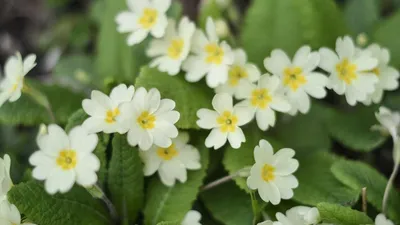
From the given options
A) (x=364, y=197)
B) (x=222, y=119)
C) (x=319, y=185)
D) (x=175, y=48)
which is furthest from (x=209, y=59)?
(x=364, y=197)

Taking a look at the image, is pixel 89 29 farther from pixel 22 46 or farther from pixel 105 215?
pixel 105 215

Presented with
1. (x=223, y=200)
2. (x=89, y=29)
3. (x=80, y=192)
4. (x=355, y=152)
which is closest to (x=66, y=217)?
(x=80, y=192)

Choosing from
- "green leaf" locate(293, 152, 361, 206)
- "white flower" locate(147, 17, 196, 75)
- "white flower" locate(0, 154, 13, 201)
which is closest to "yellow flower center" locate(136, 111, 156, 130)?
"white flower" locate(147, 17, 196, 75)

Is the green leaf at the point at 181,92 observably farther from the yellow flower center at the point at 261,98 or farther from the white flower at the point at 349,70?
the white flower at the point at 349,70

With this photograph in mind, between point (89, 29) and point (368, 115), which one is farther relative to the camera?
point (89, 29)

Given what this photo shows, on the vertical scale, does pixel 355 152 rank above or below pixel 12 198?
below

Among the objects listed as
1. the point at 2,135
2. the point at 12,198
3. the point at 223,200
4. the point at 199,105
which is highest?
the point at 199,105
